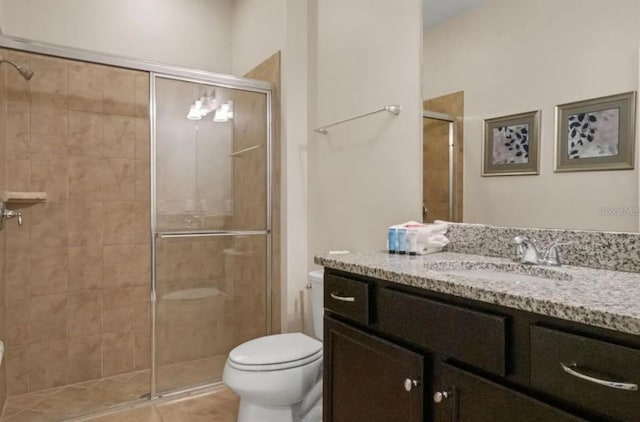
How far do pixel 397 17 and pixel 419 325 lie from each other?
1.47 meters

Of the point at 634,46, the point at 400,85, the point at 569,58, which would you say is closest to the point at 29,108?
the point at 400,85

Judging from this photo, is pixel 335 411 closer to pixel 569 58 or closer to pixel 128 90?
pixel 569 58

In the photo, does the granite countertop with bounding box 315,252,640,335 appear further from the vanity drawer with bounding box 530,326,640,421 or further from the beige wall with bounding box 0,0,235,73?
the beige wall with bounding box 0,0,235,73

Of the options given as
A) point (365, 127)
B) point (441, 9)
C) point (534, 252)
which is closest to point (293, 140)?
point (365, 127)

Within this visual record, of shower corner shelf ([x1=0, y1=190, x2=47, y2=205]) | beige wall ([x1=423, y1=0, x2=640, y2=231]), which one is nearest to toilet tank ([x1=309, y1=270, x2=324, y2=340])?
beige wall ([x1=423, y1=0, x2=640, y2=231])

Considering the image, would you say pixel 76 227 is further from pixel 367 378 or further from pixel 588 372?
pixel 588 372

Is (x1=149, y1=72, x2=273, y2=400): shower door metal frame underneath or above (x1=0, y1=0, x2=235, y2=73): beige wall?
underneath

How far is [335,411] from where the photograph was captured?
1407mm

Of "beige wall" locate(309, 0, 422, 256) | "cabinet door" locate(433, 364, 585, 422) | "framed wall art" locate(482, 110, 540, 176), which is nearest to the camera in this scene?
"cabinet door" locate(433, 364, 585, 422)

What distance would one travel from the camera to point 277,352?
181cm

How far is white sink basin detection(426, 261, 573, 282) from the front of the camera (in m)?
1.18

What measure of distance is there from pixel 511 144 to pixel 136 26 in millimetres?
2599

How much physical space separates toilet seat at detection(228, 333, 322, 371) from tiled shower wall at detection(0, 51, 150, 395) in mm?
1317

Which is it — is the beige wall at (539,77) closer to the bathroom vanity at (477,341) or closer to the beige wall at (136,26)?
the bathroom vanity at (477,341)
